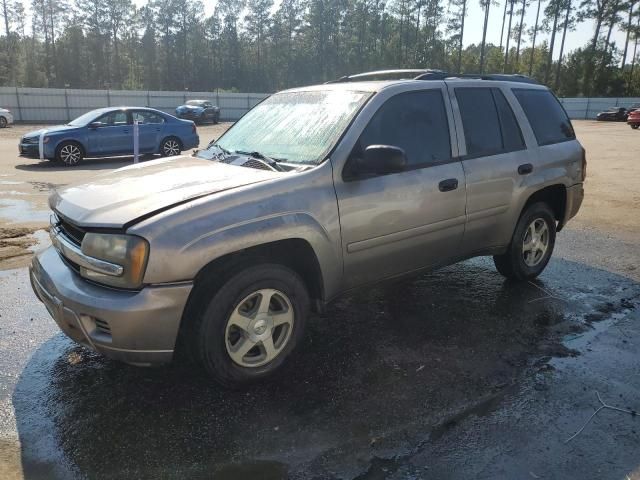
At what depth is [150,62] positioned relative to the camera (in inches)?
3307

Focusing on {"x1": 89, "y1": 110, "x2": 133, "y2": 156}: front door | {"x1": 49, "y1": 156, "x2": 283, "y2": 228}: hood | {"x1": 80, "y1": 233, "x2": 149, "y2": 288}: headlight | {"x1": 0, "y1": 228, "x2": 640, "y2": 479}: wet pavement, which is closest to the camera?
{"x1": 0, "y1": 228, "x2": 640, "y2": 479}: wet pavement

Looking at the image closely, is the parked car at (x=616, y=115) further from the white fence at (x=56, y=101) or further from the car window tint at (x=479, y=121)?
the car window tint at (x=479, y=121)

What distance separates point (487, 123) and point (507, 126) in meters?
0.29

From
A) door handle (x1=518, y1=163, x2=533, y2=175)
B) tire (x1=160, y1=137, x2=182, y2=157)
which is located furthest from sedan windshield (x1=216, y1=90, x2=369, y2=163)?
tire (x1=160, y1=137, x2=182, y2=157)

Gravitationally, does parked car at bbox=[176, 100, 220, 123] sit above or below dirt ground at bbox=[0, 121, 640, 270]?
above

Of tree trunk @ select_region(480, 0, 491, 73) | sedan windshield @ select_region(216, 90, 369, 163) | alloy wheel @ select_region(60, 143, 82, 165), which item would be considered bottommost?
alloy wheel @ select_region(60, 143, 82, 165)

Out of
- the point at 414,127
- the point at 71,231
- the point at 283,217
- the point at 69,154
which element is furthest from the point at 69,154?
the point at 283,217

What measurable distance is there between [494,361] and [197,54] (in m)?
89.1

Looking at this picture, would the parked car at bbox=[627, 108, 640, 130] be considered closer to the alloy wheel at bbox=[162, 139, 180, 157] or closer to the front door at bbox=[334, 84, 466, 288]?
the alloy wheel at bbox=[162, 139, 180, 157]

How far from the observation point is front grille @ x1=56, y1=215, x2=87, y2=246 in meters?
3.09

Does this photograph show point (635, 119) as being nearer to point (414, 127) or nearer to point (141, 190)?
point (414, 127)

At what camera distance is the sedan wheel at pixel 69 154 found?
529 inches

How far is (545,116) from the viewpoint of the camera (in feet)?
16.6

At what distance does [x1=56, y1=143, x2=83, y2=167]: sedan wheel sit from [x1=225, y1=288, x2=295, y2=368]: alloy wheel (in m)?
12.2
